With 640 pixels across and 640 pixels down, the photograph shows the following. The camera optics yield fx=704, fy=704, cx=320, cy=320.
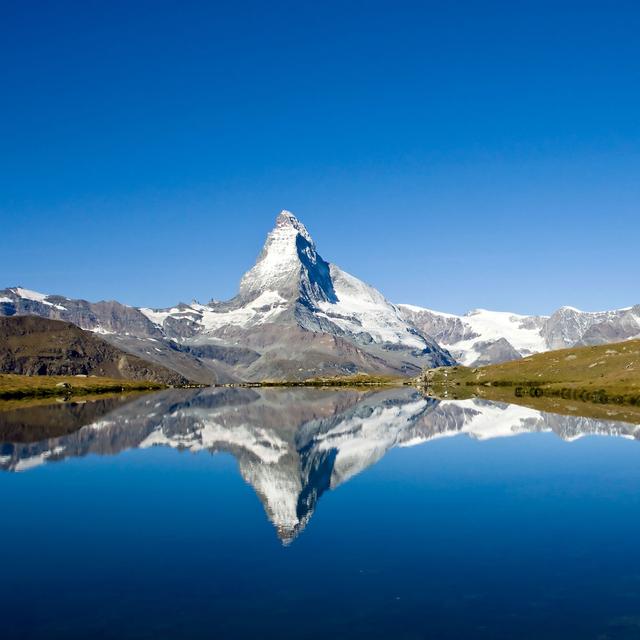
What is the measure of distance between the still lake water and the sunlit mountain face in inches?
22.3

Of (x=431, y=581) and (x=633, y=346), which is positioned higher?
(x=633, y=346)

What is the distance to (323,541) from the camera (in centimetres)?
3388

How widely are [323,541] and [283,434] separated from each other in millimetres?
55022

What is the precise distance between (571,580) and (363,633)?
998cm

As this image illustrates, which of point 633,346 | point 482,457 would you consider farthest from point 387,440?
point 633,346

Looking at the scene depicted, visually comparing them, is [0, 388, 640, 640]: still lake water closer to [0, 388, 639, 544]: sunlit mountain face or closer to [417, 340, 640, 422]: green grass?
[0, 388, 639, 544]: sunlit mountain face

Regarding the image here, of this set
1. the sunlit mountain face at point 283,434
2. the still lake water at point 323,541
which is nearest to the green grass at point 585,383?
the sunlit mountain face at point 283,434

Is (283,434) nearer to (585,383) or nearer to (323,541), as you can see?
(323,541)

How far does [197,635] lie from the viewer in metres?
22.0

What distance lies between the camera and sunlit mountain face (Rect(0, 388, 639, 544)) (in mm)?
52688

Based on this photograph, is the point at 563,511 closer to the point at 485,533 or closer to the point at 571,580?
the point at 485,533

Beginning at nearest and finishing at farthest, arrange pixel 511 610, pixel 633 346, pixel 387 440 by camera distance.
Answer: pixel 511 610 → pixel 387 440 → pixel 633 346

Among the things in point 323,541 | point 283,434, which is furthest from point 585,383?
point 323,541

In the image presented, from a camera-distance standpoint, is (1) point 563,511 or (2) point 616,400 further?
(2) point 616,400
